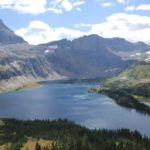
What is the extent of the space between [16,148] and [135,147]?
183 ft

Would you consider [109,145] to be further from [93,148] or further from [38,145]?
[38,145]

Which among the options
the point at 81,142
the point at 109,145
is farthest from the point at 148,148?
the point at 81,142

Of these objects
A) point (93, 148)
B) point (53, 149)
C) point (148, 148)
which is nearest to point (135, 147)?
point (148, 148)

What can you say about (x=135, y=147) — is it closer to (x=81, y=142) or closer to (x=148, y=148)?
(x=148, y=148)

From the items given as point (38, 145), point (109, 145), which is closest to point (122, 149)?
point (109, 145)

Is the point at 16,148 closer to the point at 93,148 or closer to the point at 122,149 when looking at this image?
the point at 93,148

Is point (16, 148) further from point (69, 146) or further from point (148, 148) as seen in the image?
point (148, 148)

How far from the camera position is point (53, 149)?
193625mm

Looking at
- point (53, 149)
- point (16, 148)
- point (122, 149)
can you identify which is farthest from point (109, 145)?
point (16, 148)

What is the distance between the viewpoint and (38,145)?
197m

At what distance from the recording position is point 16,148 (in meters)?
197

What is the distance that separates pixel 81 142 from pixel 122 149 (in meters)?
20.0

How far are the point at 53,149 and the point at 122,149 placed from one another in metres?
31.7

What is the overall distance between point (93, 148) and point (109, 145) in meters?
7.77
